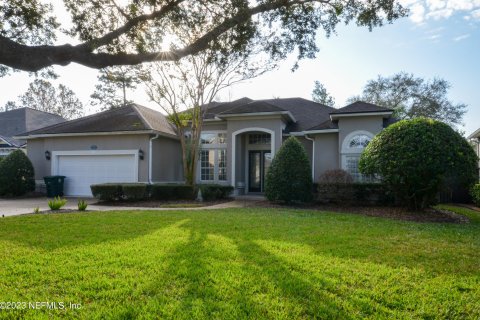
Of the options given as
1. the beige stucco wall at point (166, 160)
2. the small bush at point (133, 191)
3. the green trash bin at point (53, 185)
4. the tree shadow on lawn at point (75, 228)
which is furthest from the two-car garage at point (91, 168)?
the tree shadow on lawn at point (75, 228)

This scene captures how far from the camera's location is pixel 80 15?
31.2 feet

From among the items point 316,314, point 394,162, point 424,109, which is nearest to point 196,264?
point 316,314

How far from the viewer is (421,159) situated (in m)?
10.3

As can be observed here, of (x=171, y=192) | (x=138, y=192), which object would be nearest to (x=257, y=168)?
(x=171, y=192)

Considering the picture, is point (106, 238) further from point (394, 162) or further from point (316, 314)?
point (394, 162)

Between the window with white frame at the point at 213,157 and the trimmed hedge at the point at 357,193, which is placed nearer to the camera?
the trimmed hedge at the point at 357,193

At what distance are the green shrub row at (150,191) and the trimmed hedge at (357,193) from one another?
4976mm

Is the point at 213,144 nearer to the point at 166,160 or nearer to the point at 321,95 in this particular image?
the point at 166,160

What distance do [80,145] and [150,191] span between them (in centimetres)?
564

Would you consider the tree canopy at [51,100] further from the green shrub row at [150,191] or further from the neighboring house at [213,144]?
the green shrub row at [150,191]

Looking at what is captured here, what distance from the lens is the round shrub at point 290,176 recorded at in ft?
42.3

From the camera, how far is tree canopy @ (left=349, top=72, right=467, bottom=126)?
111ft

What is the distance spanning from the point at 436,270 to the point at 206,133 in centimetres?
1523

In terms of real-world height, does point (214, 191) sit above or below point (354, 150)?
below
